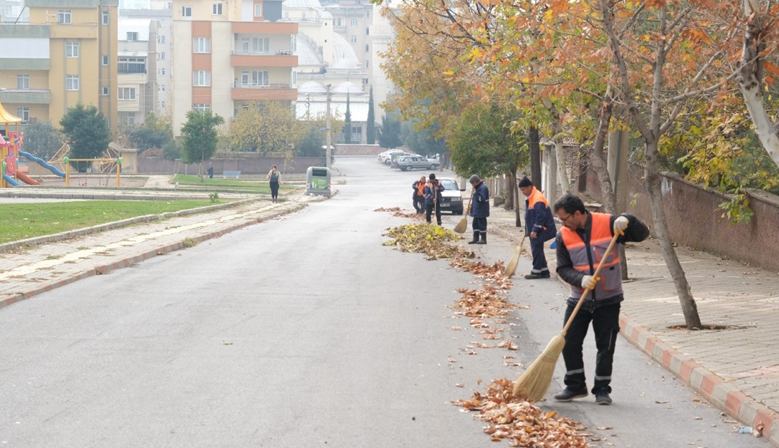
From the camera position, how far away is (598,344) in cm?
829

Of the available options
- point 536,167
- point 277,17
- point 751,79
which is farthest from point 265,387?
point 277,17

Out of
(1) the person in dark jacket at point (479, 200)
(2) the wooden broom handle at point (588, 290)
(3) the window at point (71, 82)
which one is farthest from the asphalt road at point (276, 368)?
(3) the window at point (71, 82)

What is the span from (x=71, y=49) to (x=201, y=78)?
40.2 ft

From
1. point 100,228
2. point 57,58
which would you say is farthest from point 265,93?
point 100,228

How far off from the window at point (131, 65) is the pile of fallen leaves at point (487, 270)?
10105 centimetres

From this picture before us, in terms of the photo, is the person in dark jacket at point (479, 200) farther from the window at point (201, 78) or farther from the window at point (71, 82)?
the window at point (201, 78)

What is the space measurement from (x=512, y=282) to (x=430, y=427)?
30.8ft

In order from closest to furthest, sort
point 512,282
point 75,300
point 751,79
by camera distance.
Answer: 1. point 751,79
2. point 75,300
3. point 512,282

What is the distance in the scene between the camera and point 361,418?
24.1ft


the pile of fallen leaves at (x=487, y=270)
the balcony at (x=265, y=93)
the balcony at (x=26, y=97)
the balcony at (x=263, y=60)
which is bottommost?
the pile of fallen leaves at (x=487, y=270)

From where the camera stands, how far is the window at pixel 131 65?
115m

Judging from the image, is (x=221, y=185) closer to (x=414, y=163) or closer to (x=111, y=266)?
(x=414, y=163)

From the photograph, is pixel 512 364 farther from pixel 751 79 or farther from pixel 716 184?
pixel 716 184

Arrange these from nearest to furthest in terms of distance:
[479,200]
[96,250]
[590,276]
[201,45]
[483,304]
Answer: [590,276]
[483,304]
[96,250]
[479,200]
[201,45]
